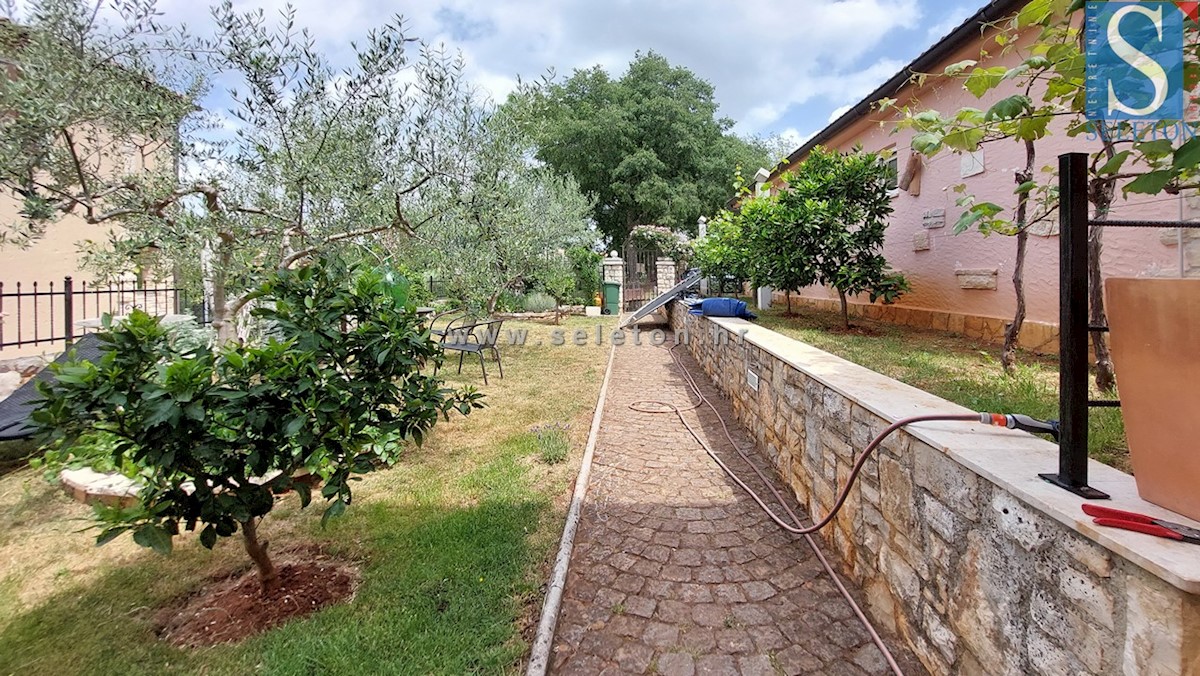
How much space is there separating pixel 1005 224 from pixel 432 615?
4027 millimetres

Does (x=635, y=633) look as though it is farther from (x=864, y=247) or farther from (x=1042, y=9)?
(x=864, y=247)

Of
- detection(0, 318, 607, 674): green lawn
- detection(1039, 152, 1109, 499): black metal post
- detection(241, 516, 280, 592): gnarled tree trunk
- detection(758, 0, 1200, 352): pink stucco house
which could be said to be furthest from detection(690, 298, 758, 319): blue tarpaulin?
detection(241, 516, 280, 592): gnarled tree trunk

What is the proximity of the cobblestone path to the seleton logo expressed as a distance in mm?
2556

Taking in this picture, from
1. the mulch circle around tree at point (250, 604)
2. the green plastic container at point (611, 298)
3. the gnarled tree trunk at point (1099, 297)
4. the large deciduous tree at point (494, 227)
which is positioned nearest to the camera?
the mulch circle around tree at point (250, 604)

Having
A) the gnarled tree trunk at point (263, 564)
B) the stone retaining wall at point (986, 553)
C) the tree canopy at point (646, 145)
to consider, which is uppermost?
the tree canopy at point (646, 145)

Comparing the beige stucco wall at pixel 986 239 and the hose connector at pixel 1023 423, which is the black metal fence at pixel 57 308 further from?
the beige stucco wall at pixel 986 239

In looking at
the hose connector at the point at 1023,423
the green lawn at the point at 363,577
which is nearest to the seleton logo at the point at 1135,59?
the hose connector at the point at 1023,423

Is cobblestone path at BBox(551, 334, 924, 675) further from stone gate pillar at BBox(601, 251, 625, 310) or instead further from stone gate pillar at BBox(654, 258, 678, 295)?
stone gate pillar at BBox(654, 258, 678, 295)

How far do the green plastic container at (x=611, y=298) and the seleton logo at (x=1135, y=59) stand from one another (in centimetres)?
1381

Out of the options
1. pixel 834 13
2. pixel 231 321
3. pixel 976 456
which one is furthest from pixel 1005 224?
pixel 834 13

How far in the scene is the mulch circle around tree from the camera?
2189 mm

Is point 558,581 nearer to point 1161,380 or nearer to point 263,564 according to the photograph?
point 263,564

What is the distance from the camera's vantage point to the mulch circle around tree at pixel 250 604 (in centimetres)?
219

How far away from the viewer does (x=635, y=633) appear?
7.23 ft
